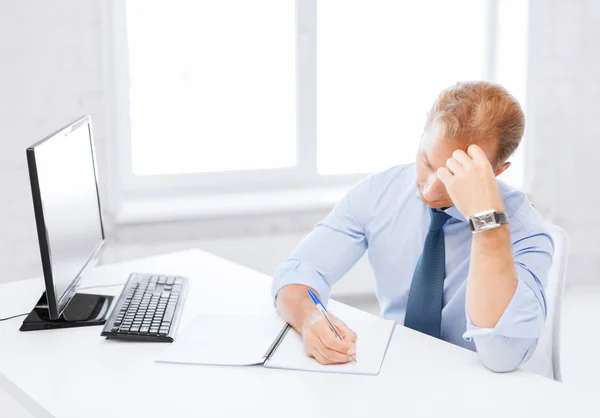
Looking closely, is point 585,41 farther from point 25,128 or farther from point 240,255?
point 25,128

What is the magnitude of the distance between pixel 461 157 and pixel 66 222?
0.82 meters

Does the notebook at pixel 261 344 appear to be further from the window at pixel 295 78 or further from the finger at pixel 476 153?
the window at pixel 295 78

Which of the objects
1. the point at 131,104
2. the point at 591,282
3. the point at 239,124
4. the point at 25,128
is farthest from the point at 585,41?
the point at 25,128

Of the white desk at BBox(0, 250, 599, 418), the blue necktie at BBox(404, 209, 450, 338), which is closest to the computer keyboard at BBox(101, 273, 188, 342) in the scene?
the white desk at BBox(0, 250, 599, 418)

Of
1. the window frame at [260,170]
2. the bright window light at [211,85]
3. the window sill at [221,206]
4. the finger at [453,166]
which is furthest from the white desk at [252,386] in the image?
the bright window light at [211,85]

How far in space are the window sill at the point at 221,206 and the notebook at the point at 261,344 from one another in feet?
4.25

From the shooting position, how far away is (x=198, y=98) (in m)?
3.18

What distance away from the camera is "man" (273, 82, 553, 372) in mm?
1398

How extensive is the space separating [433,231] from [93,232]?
0.82 meters

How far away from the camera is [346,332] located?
4.77 ft

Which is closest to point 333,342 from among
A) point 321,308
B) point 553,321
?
point 321,308

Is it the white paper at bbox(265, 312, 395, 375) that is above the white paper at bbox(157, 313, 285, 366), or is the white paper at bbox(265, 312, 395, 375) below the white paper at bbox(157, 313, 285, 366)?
above

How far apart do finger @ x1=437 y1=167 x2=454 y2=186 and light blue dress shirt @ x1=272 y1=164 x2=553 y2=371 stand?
172 millimetres

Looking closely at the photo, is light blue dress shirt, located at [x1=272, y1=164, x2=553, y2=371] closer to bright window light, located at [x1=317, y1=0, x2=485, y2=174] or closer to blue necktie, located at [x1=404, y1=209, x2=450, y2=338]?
blue necktie, located at [x1=404, y1=209, x2=450, y2=338]
